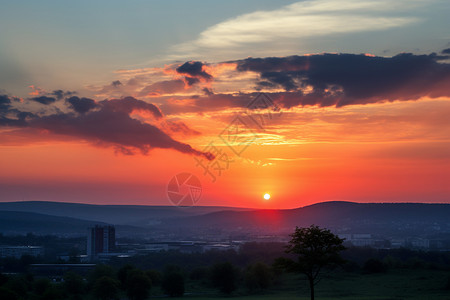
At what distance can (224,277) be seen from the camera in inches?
4542

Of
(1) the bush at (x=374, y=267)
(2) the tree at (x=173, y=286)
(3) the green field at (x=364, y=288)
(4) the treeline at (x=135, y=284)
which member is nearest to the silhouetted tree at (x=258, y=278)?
(4) the treeline at (x=135, y=284)

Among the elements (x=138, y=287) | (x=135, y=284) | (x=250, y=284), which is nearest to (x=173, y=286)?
(x=138, y=287)

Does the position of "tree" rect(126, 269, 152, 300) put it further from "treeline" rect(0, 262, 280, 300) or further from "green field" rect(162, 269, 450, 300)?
"green field" rect(162, 269, 450, 300)

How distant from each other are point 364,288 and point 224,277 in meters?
26.8

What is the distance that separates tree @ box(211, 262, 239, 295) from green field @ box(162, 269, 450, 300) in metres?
1.69

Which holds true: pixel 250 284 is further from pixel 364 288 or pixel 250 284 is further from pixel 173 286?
pixel 364 288

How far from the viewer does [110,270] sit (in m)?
126

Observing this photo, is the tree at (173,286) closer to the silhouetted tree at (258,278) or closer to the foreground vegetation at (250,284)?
the foreground vegetation at (250,284)

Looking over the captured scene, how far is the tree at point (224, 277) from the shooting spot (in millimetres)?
114312

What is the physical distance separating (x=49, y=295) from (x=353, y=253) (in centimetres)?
11316

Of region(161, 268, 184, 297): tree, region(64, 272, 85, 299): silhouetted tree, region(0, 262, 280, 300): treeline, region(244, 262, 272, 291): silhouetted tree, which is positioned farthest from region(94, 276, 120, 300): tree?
region(244, 262, 272, 291): silhouetted tree

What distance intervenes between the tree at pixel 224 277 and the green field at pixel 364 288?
169 centimetres

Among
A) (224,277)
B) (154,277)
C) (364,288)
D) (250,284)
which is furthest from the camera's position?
(154,277)

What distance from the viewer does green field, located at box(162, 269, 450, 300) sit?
88.8 meters
